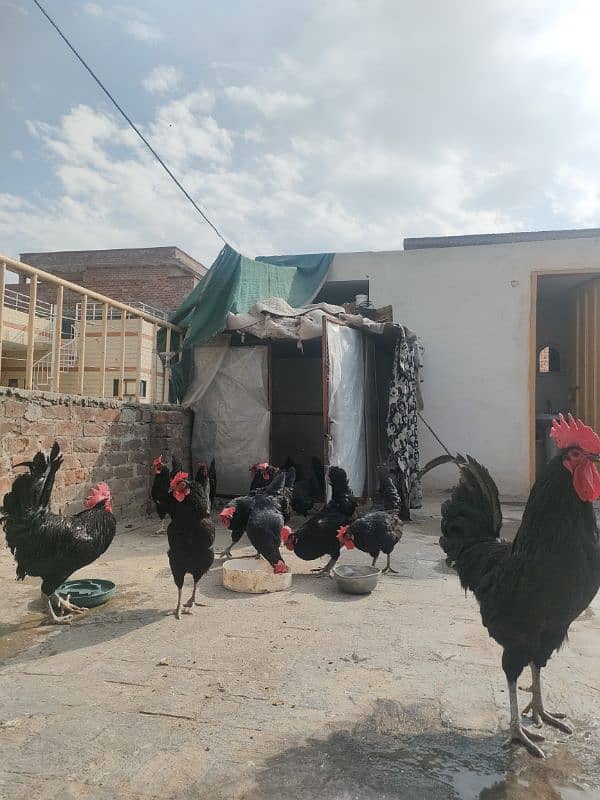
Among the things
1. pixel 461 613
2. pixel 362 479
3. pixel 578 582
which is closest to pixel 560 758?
pixel 578 582

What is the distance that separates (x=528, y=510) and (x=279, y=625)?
7.44ft

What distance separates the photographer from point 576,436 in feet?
8.00

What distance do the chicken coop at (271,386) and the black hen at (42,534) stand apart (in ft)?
13.5

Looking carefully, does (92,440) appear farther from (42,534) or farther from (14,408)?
(42,534)

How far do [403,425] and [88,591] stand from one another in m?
5.91

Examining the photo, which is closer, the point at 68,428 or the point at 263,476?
the point at 68,428

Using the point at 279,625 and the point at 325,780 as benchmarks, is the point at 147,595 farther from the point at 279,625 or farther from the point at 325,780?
the point at 325,780

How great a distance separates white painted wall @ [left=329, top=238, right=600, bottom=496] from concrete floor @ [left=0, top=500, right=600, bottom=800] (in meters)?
6.50

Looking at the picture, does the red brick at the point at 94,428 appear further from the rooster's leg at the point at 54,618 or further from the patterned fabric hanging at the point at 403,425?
the patterned fabric hanging at the point at 403,425

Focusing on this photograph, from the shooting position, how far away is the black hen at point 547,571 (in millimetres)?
2396

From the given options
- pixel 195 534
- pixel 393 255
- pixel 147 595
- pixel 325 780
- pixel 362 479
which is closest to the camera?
pixel 325 780

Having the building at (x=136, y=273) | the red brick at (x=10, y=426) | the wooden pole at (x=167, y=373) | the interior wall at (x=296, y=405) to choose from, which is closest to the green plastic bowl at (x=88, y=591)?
the red brick at (x=10, y=426)

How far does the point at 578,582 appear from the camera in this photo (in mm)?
2389

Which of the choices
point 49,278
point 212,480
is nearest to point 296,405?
point 212,480
